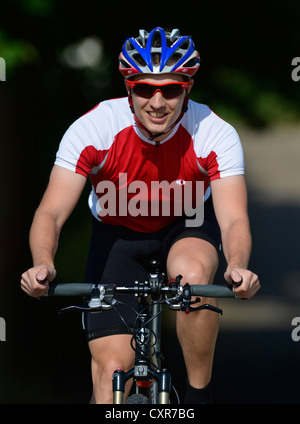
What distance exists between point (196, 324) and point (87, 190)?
2903 mm

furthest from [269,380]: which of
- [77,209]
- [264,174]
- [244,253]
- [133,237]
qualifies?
[244,253]

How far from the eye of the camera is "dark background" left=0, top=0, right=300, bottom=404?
6.36 m

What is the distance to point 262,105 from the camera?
256 inches

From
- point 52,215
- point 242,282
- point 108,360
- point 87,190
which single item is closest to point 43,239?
point 52,215

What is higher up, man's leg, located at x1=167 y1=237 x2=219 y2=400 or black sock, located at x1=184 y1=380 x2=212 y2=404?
man's leg, located at x1=167 y1=237 x2=219 y2=400

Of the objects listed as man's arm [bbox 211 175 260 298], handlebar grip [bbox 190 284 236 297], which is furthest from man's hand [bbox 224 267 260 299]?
man's arm [bbox 211 175 260 298]

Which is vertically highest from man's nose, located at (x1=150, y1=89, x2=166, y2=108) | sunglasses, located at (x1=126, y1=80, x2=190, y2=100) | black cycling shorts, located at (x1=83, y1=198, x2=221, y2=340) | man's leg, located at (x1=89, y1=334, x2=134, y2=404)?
sunglasses, located at (x1=126, y1=80, x2=190, y2=100)

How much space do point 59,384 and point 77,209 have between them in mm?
1488

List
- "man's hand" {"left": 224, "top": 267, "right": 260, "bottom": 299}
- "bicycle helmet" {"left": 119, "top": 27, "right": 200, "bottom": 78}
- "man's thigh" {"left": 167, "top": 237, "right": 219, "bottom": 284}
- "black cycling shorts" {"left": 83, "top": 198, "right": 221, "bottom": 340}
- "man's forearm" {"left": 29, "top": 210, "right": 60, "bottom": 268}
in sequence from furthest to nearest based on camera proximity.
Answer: "black cycling shorts" {"left": 83, "top": 198, "right": 221, "bottom": 340}
"bicycle helmet" {"left": 119, "top": 27, "right": 200, "bottom": 78}
"man's thigh" {"left": 167, "top": 237, "right": 219, "bottom": 284}
"man's forearm" {"left": 29, "top": 210, "right": 60, "bottom": 268}
"man's hand" {"left": 224, "top": 267, "right": 260, "bottom": 299}

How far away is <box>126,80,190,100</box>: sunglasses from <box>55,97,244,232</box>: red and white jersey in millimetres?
336

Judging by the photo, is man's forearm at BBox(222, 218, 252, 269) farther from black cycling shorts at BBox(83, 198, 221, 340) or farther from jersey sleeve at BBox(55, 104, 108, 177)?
jersey sleeve at BBox(55, 104, 108, 177)

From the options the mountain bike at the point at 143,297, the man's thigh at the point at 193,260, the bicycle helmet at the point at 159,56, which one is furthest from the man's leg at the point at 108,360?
the bicycle helmet at the point at 159,56

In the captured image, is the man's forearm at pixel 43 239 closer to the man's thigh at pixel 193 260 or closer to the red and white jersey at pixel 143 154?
the red and white jersey at pixel 143 154

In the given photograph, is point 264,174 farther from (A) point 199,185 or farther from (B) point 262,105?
(A) point 199,185
